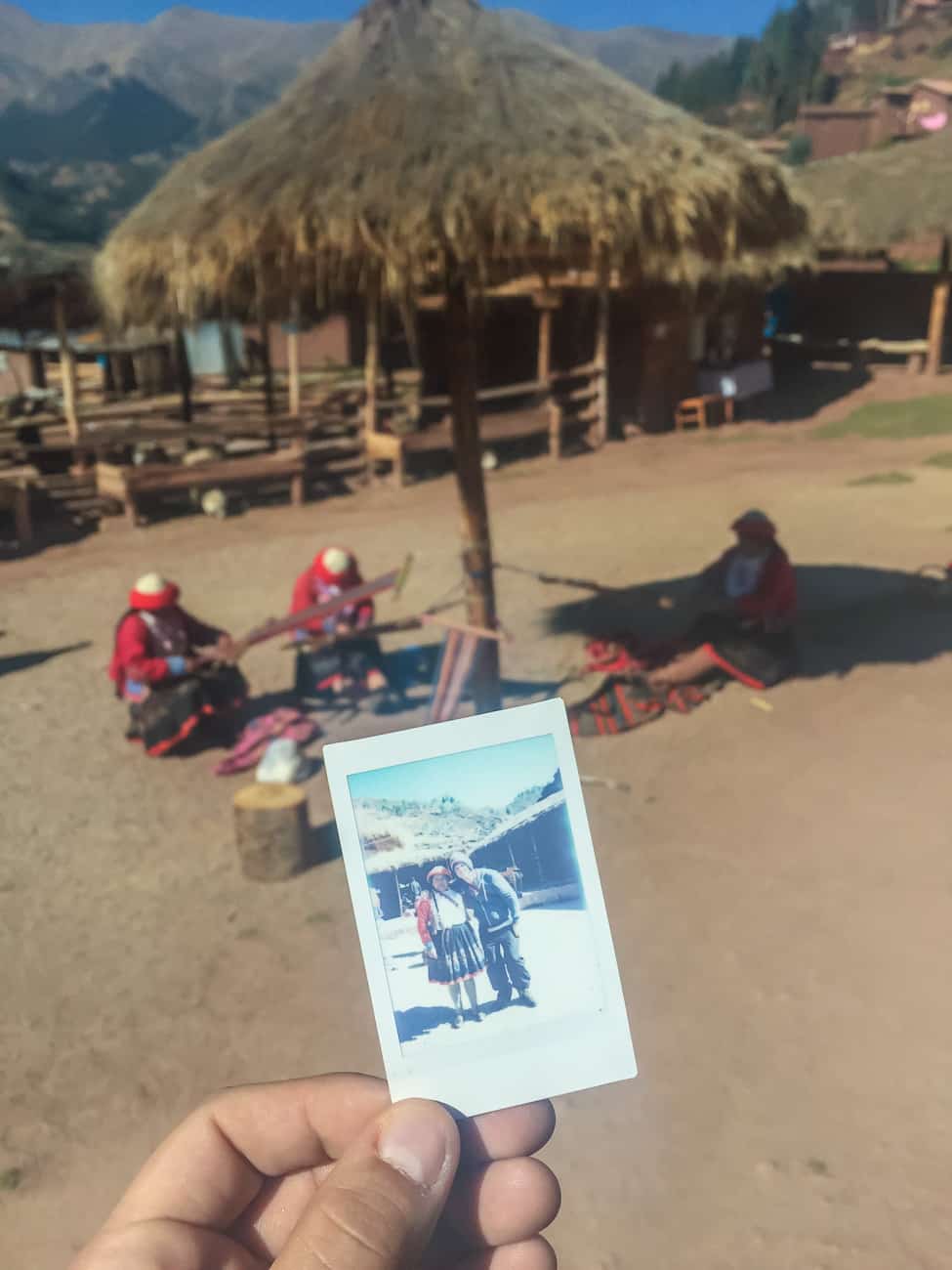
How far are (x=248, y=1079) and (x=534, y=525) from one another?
21.0 ft

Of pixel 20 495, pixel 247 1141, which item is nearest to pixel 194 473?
pixel 20 495

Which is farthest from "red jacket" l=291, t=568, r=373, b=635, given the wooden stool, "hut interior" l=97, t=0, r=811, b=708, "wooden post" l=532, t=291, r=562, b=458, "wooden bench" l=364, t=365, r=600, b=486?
"wooden post" l=532, t=291, r=562, b=458

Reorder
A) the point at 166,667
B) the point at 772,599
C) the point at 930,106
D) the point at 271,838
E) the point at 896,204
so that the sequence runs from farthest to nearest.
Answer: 1. the point at 930,106
2. the point at 896,204
3. the point at 772,599
4. the point at 166,667
5. the point at 271,838

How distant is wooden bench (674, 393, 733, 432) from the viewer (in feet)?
41.2

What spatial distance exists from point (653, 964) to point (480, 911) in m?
1.90

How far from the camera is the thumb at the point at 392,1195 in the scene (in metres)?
0.98

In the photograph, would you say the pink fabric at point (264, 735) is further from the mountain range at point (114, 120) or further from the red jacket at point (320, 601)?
the mountain range at point (114, 120)

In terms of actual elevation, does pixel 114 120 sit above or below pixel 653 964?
above

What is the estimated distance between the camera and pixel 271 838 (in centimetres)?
336

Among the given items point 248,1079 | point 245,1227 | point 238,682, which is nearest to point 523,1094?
point 245,1227

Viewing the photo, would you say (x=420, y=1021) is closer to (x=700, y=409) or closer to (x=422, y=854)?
(x=422, y=854)

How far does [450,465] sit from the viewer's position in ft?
37.3

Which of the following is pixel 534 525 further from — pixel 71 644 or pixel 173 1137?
pixel 173 1137

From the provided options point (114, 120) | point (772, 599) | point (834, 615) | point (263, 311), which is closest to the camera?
point (772, 599)
